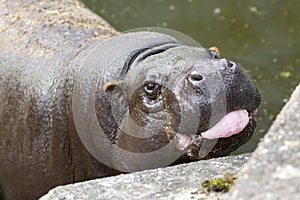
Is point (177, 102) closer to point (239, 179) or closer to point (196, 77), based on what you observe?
point (196, 77)

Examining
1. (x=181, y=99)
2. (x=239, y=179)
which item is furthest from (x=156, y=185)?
(x=239, y=179)

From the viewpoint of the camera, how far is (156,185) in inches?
142

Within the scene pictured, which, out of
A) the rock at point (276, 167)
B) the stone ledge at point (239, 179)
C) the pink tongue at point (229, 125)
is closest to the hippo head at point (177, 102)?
the pink tongue at point (229, 125)

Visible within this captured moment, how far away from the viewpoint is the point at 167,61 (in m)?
4.30

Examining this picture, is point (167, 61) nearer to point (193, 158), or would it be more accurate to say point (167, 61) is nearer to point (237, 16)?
point (193, 158)

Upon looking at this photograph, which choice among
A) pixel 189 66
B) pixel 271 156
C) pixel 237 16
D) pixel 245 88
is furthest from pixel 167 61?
pixel 237 16

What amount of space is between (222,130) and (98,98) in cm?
87

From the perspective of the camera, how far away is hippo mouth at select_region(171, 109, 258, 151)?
4.11m

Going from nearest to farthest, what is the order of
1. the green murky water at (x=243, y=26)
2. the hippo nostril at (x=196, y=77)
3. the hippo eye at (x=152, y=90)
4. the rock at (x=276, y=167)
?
the rock at (x=276, y=167)
the hippo nostril at (x=196, y=77)
the hippo eye at (x=152, y=90)
the green murky water at (x=243, y=26)

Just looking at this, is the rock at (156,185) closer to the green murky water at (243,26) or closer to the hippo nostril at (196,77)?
the hippo nostril at (196,77)

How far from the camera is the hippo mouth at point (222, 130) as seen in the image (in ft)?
13.5

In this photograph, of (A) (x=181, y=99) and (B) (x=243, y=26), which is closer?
(A) (x=181, y=99)

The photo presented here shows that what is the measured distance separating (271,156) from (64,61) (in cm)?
266

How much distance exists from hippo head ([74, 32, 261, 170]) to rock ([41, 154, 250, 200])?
33 centimetres
